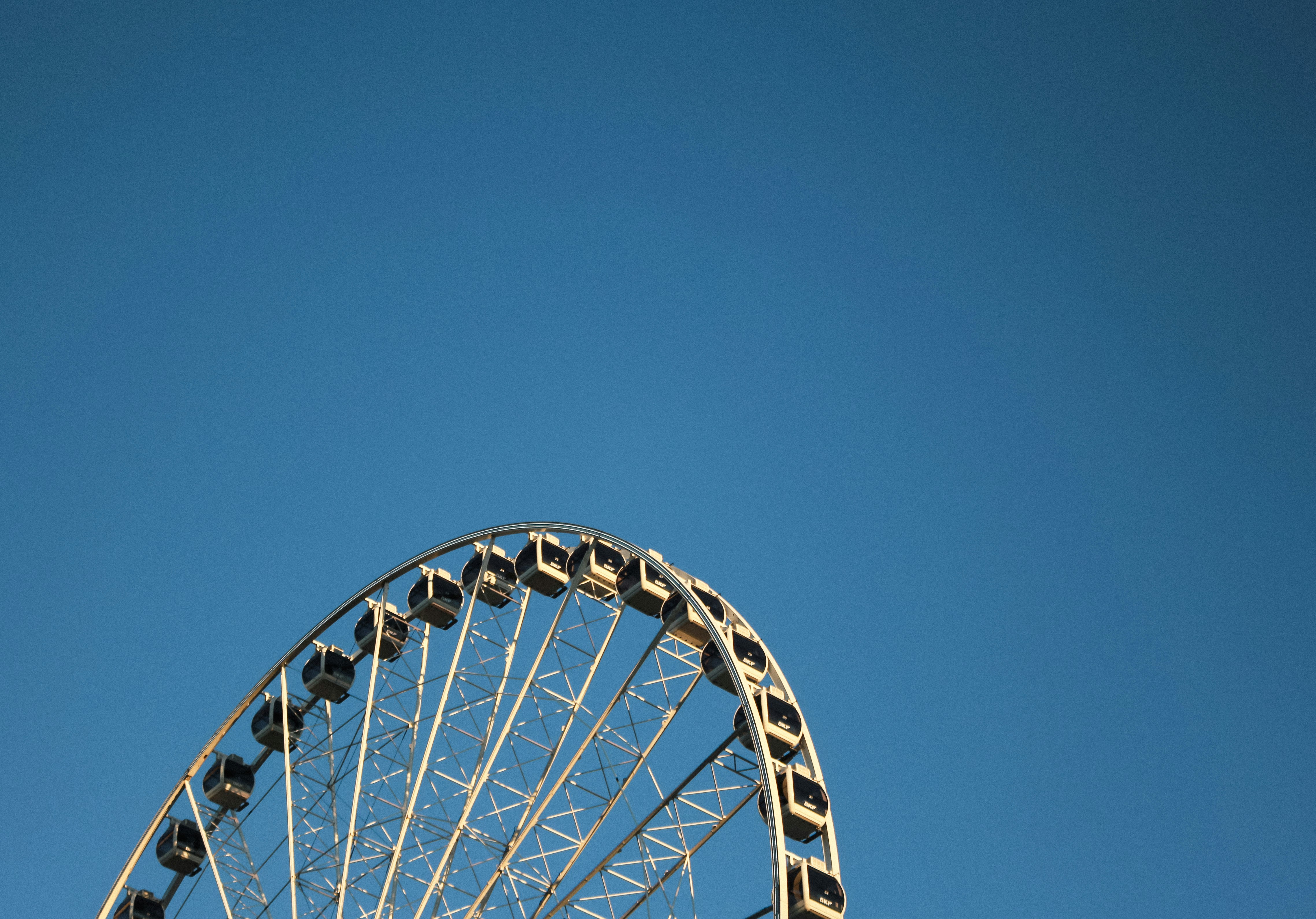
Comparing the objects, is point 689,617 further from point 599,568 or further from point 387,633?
point 387,633

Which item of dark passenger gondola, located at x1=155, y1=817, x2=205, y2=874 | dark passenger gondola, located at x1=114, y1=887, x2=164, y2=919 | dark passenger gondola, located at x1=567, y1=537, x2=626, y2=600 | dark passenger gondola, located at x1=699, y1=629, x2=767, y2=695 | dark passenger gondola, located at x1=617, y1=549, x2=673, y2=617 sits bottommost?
dark passenger gondola, located at x1=114, y1=887, x2=164, y2=919

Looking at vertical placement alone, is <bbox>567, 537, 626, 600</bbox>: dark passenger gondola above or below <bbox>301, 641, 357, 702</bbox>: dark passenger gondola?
above

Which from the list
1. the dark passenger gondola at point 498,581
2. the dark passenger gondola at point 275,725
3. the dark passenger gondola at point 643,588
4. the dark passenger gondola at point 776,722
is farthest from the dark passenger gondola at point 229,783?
the dark passenger gondola at point 776,722

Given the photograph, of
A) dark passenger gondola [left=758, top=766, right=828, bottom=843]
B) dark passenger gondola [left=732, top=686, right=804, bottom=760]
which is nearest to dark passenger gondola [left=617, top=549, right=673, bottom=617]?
dark passenger gondola [left=732, top=686, right=804, bottom=760]

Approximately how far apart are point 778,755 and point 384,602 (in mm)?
11965

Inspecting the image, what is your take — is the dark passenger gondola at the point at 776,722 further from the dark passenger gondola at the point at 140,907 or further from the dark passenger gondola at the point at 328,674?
the dark passenger gondola at the point at 140,907

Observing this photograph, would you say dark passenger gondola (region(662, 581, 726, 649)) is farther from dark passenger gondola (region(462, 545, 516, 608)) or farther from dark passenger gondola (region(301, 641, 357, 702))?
dark passenger gondola (region(301, 641, 357, 702))

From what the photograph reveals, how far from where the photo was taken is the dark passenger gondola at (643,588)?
3353cm

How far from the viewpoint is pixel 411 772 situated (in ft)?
109

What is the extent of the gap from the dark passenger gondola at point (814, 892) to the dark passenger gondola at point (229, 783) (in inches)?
615

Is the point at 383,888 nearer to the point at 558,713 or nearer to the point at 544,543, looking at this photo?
the point at 558,713

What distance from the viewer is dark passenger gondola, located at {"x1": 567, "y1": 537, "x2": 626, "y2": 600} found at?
35.1 metres

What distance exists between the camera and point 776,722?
2972cm

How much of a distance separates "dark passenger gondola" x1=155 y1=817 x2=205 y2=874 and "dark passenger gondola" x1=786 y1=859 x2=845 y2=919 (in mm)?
16199
